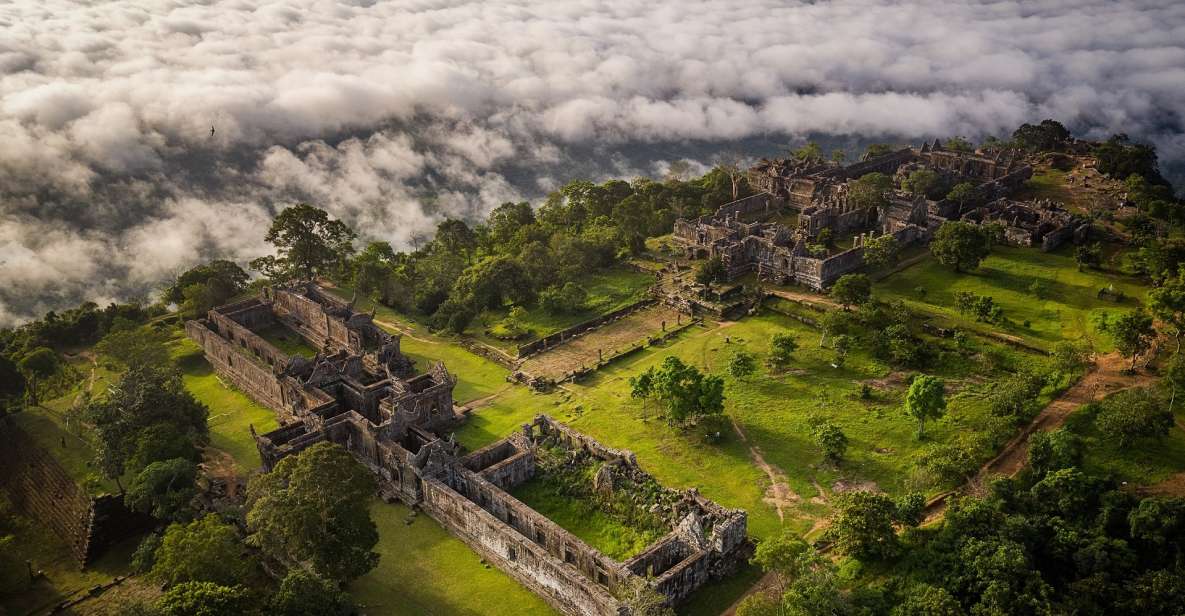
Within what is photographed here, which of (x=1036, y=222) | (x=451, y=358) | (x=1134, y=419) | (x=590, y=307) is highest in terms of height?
(x=1134, y=419)

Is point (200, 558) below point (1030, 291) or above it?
below

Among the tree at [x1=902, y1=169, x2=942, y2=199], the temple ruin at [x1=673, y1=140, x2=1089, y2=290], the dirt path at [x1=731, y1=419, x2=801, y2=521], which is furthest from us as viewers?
the tree at [x1=902, y1=169, x2=942, y2=199]

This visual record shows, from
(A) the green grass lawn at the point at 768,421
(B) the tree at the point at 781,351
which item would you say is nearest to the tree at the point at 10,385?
(A) the green grass lawn at the point at 768,421

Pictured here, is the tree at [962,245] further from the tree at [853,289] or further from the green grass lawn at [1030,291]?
the tree at [853,289]

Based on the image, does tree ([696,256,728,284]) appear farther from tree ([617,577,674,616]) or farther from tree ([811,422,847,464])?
tree ([617,577,674,616])

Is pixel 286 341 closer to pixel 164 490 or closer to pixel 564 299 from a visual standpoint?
pixel 564 299

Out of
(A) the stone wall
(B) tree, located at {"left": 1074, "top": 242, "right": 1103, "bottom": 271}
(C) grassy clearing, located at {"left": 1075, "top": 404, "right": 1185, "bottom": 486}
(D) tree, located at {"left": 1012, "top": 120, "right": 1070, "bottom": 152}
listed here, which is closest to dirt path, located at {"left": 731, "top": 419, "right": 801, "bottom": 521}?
(A) the stone wall

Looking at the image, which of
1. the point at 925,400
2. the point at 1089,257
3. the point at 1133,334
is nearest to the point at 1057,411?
the point at 1133,334
